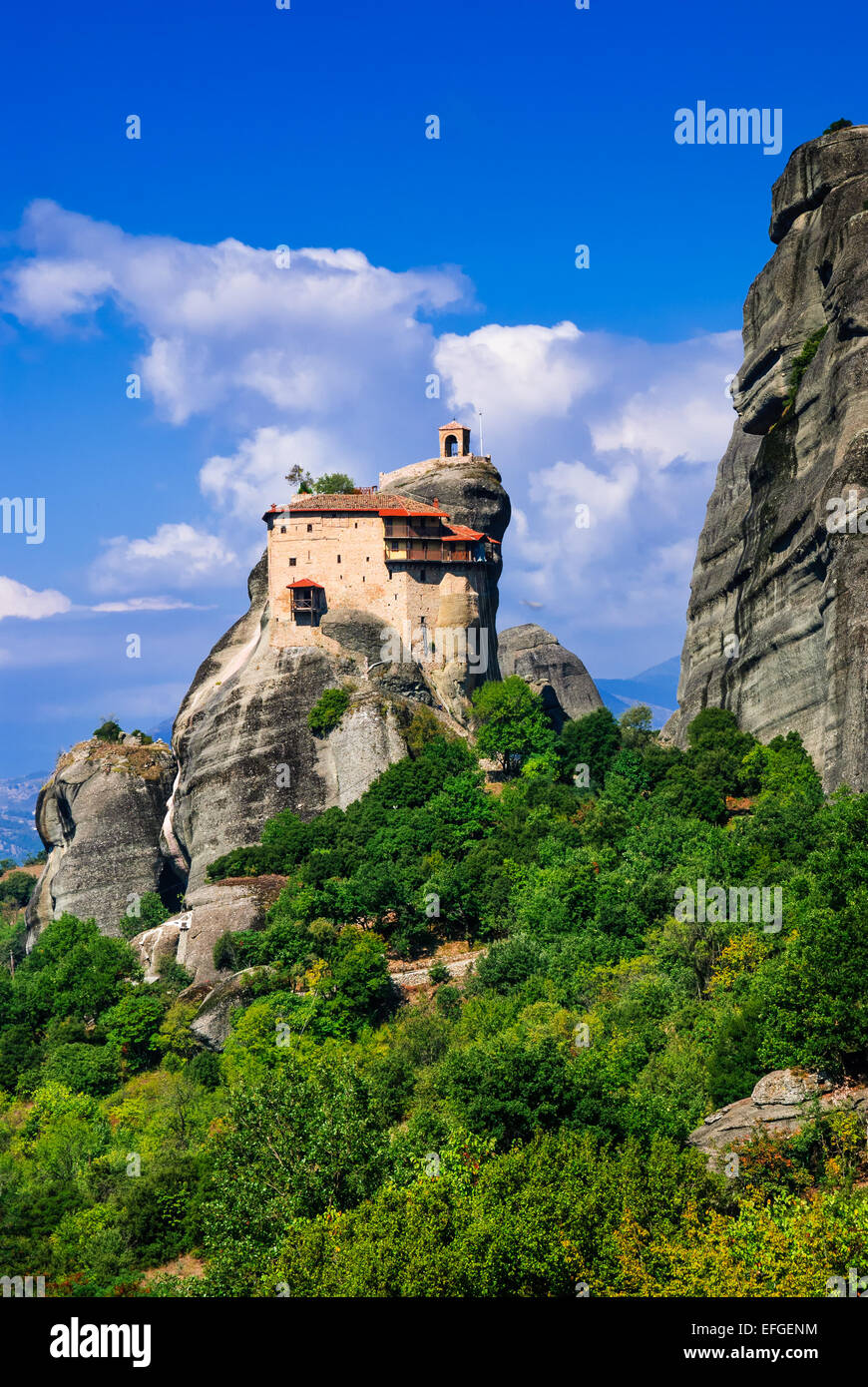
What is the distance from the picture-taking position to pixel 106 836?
9250 centimetres

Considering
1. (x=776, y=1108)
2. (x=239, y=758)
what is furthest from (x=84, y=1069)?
(x=776, y=1108)

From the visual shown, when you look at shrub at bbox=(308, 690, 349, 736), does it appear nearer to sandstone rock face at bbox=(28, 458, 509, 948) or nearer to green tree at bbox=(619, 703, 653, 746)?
sandstone rock face at bbox=(28, 458, 509, 948)

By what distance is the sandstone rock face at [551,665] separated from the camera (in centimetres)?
13862

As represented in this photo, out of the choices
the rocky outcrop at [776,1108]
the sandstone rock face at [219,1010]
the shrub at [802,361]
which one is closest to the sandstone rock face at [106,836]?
the sandstone rock face at [219,1010]

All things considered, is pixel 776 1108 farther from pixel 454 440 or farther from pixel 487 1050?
pixel 454 440

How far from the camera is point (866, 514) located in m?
62.2

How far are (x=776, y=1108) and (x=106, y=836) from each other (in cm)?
6386

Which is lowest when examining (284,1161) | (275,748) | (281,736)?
(284,1161)

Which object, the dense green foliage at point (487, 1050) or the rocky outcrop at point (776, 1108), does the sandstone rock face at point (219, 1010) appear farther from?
the rocky outcrop at point (776, 1108)

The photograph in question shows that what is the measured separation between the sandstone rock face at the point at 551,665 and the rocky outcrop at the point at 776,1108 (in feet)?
326

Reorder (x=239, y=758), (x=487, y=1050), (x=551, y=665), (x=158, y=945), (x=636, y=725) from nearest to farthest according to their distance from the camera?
(x=487, y=1050) → (x=158, y=945) → (x=239, y=758) → (x=636, y=725) → (x=551, y=665)
